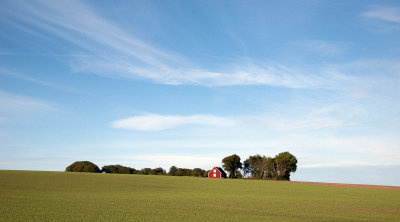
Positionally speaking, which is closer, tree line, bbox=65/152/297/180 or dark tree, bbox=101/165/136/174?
tree line, bbox=65/152/297/180

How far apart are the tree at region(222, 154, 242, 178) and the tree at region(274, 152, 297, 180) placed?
17.0 meters

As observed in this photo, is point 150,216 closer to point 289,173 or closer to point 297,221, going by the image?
point 297,221

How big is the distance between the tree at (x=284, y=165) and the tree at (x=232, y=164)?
17.0 metres

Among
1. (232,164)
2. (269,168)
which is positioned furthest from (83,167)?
(269,168)

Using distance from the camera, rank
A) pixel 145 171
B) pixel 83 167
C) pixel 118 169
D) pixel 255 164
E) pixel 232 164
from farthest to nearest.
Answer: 1. pixel 255 164
2. pixel 145 171
3. pixel 232 164
4. pixel 118 169
5. pixel 83 167

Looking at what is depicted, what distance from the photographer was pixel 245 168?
132 meters

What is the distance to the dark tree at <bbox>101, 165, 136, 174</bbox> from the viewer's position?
119500 millimetres

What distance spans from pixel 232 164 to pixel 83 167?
52.9m

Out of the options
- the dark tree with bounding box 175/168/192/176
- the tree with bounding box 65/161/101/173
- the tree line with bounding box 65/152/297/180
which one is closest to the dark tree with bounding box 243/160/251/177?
the tree line with bounding box 65/152/297/180

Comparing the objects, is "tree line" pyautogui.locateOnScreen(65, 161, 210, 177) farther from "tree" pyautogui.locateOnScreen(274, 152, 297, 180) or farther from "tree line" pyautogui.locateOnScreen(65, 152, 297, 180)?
"tree" pyautogui.locateOnScreen(274, 152, 297, 180)

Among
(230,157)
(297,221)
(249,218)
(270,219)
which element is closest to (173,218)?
(249,218)

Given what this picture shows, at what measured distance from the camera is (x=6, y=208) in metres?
17.0

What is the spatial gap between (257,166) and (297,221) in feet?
372

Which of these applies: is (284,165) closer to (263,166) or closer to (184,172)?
(263,166)
